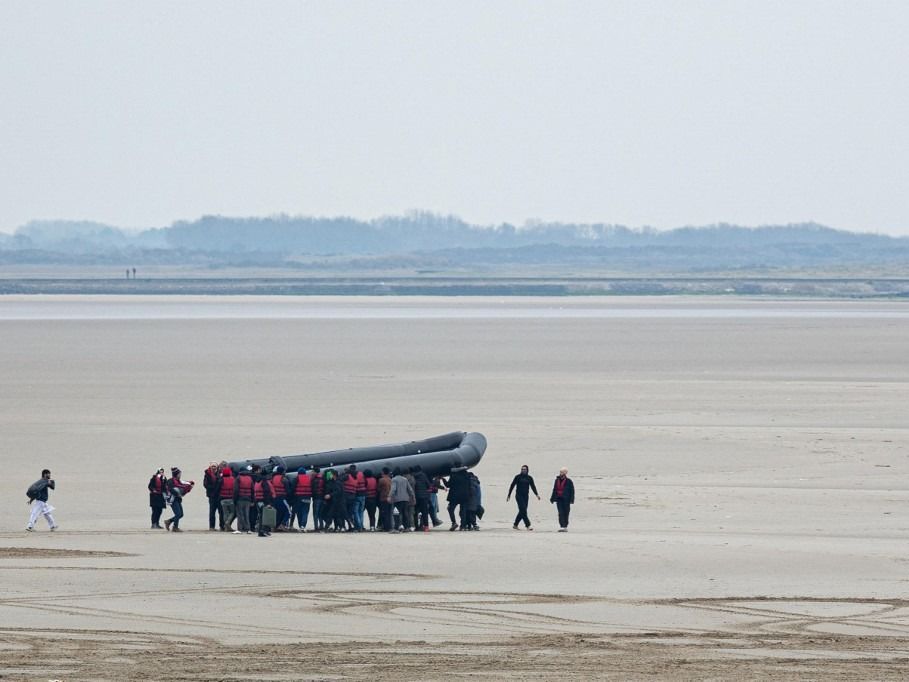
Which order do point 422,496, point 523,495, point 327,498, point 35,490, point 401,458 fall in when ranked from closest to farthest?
point 35,490
point 523,495
point 327,498
point 422,496
point 401,458

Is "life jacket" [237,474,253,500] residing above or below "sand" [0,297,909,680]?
above

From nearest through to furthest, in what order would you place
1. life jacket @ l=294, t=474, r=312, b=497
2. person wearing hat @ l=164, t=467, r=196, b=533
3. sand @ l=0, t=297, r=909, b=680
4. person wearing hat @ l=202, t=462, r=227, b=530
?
sand @ l=0, t=297, r=909, b=680
person wearing hat @ l=164, t=467, r=196, b=533
person wearing hat @ l=202, t=462, r=227, b=530
life jacket @ l=294, t=474, r=312, b=497

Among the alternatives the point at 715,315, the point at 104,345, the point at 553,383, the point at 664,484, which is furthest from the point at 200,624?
the point at 715,315

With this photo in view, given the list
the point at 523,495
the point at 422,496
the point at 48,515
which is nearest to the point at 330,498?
the point at 422,496

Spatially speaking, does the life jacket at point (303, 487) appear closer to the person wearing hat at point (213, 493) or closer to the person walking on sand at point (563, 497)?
the person wearing hat at point (213, 493)

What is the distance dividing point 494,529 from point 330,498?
232 centimetres

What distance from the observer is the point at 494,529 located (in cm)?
2219

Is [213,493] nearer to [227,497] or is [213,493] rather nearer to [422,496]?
[227,497]

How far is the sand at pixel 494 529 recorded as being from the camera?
543 inches

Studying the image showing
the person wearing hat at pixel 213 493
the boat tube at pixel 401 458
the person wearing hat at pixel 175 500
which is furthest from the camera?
the boat tube at pixel 401 458

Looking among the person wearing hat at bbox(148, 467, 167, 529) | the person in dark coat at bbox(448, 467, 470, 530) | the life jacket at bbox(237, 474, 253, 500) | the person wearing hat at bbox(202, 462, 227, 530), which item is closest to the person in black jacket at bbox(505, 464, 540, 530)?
the person in dark coat at bbox(448, 467, 470, 530)

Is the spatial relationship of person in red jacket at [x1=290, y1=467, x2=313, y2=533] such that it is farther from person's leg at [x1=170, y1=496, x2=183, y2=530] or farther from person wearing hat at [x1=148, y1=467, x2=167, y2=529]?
person wearing hat at [x1=148, y1=467, x2=167, y2=529]

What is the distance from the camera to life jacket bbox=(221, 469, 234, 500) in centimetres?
2159

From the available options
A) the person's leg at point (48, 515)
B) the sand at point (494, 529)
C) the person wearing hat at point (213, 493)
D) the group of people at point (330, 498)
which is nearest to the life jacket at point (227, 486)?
the group of people at point (330, 498)
